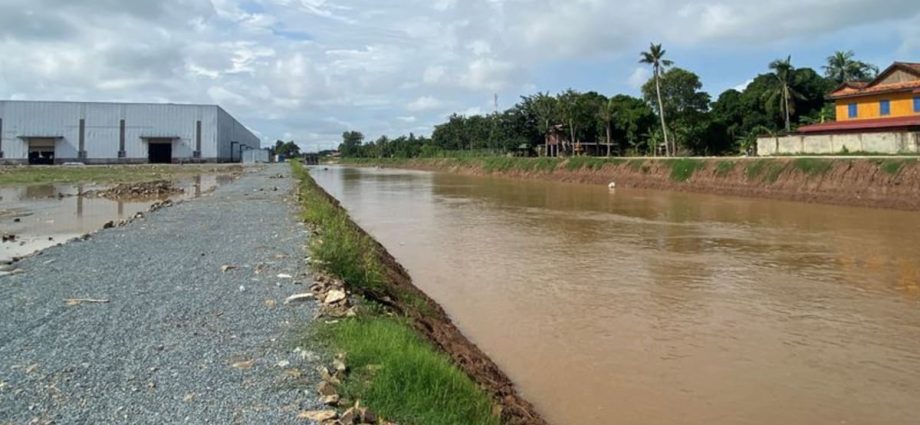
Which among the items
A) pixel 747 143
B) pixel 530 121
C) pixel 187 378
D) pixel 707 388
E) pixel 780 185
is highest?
pixel 530 121

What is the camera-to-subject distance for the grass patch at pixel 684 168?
41031 mm

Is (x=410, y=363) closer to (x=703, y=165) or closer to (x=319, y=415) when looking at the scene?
(x=319, y=415)

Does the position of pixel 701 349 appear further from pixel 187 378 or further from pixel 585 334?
pixel 187 378

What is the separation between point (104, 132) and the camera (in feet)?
242

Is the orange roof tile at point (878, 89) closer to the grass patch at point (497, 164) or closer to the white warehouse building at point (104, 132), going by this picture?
the grass patch at point (497, 164)

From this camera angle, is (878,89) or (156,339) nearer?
(156,339)

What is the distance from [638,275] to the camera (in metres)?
13.1

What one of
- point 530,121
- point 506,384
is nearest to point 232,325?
point 506,384

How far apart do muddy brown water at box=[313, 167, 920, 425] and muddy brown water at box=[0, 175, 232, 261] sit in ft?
27.9

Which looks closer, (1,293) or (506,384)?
(506,384)

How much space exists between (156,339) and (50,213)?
20224 mm

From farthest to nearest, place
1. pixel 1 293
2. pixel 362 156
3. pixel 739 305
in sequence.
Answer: pixel 362 156 → pixel 739 305 → pixel 1 293

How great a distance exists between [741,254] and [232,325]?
13.5 metres

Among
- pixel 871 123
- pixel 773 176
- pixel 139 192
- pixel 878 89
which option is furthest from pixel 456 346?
pixel 878 89
